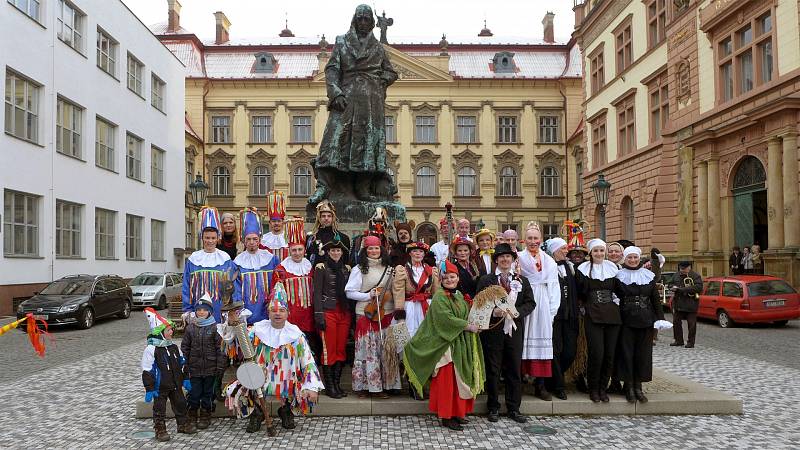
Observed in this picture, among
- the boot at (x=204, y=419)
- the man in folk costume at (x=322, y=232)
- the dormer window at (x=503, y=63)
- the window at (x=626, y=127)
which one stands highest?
the dormer window at (x=503, y=63)

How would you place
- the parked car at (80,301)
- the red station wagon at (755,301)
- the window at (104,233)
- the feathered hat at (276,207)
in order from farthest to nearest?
the window at (104,233) < the parked car at (80,301) < the red station wagon at (755,301) < the feathered hat at (276,207)

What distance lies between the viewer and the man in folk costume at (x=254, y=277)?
7.04m

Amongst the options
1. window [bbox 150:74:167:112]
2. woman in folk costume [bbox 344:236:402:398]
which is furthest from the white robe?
window [bbox 150:74:167:112]

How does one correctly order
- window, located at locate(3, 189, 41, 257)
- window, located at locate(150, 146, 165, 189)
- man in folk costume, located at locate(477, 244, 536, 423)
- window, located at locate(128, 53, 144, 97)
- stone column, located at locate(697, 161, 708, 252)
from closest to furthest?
man in folk costume, located at locate(477, 244, 536, 423) < window, located at locate(3, 189, 41, 257) < stone column, located at locate(697, 161, 708, 252) < window, located at locate(128, 53, 144, 97) < window, located at locate(150, 146, 165, 189)

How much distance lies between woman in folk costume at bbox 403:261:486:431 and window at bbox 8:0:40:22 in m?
19.3

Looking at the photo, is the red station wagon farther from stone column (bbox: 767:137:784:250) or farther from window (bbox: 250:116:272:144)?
window (bbox: 250:116:272:144)

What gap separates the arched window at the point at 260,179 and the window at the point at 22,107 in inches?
1060

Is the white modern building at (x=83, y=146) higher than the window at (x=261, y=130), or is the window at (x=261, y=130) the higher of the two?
the window at (x=261, y=130)

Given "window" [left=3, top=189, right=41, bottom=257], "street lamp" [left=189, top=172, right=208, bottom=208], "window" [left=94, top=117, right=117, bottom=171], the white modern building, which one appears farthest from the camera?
"window" [left=94, top=117, right=117, bottom=171]

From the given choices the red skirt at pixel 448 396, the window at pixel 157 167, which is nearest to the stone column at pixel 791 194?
the red skirt at pixel 448 396

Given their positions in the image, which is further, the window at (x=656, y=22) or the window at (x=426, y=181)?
Answer: the window at (x=426, y=181)

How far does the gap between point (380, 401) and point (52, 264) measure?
18.5 m

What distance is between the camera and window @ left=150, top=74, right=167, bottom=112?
3152 centimetres

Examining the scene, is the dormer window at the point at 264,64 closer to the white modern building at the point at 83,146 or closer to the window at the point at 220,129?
the window at the point at 220,129
